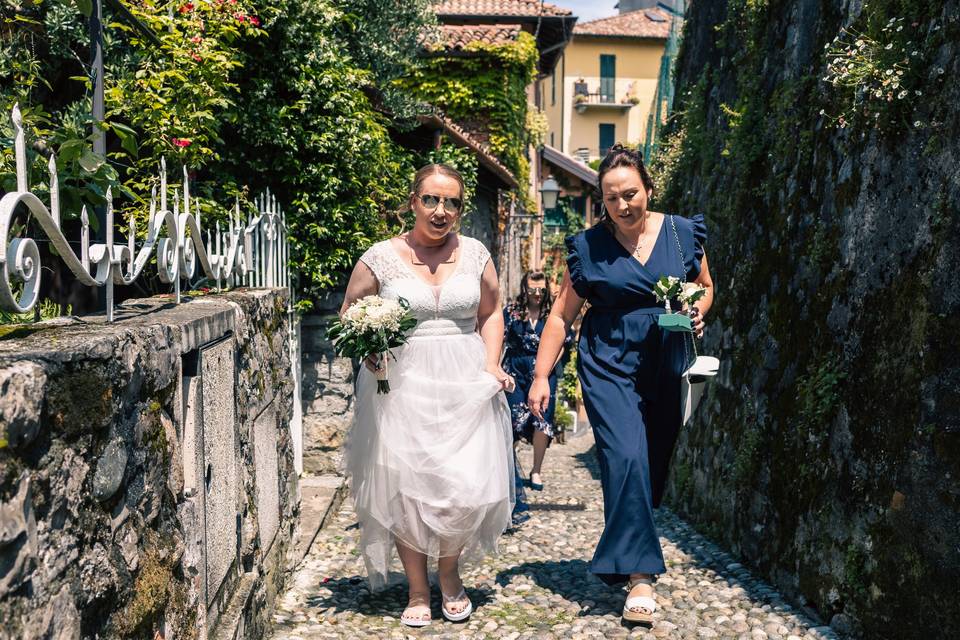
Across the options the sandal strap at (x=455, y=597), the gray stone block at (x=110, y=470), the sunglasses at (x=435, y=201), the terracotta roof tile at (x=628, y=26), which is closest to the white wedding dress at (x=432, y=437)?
the sandal strap at (x=455, y=597)

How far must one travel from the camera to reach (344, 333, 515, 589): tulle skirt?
4043 mm

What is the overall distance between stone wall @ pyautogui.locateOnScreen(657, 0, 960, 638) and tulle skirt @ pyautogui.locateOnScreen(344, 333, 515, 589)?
4.81 feet

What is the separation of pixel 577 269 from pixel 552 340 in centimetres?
39

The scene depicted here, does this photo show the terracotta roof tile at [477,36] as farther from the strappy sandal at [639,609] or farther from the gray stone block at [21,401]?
the gray stone block at [21,401]

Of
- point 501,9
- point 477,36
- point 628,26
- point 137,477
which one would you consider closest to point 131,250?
point 137,477

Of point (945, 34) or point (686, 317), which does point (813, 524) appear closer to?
point (686, 317)

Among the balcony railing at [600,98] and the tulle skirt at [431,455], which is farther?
the balcony railing at [600,98]

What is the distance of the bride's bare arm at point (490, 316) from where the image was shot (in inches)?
173

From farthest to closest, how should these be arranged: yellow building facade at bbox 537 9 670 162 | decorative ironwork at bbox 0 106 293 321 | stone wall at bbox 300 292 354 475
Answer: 1. yellow building facade at bbox 537 9 670 162
2. stone wall at bbox 300 292 354 475
3. decorative ironwork at bbox 0 106 293 321

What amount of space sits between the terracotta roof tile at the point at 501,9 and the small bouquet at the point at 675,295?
15.8m

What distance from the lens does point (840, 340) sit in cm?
413

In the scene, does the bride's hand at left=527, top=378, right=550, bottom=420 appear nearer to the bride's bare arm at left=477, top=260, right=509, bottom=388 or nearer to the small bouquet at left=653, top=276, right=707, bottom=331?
the bride's bare arm at left=477, top=260, right=509, bottom=388

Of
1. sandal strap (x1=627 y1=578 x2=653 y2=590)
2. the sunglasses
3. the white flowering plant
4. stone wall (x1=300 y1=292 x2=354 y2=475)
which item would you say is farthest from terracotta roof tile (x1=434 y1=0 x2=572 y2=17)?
sandal strap (x1=627 y1=578 x2=653 y2=590)

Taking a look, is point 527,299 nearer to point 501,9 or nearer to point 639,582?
point 639,582
